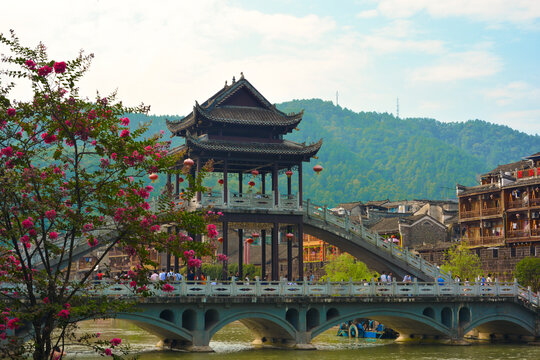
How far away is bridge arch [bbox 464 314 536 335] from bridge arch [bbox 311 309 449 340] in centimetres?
210

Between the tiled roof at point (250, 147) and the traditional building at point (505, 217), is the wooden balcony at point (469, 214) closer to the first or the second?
the traditional building at point (505, 217)

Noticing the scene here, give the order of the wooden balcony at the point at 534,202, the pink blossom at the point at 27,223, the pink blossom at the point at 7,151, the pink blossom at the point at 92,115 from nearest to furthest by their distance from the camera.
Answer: the pink blossom at the point at 27,223 → the pink blossom at the point at 7,151 → the pink blossom at the point at 92,115 → the wooden balcony at the point at 534,202

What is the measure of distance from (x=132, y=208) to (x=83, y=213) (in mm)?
1065

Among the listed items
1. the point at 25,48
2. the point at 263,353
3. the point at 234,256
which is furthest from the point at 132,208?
the point at 234,256

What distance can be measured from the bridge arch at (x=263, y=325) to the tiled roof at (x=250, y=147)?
1008 cm

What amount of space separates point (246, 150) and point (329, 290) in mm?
10048

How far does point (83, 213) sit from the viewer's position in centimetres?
1689

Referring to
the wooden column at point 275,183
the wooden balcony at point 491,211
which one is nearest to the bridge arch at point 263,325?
the wooden column at point 275,183

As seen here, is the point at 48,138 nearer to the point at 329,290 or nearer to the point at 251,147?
the point at 329,290

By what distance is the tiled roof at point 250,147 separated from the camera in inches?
1769

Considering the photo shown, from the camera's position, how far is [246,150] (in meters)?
46.1

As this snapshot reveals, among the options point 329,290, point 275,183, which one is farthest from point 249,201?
point 329,290

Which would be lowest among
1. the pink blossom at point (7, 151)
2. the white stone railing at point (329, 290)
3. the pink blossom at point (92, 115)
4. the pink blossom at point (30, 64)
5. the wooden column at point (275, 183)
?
the white stone railing at point (329, 290)

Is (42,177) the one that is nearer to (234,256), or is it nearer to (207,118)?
(207,118)
